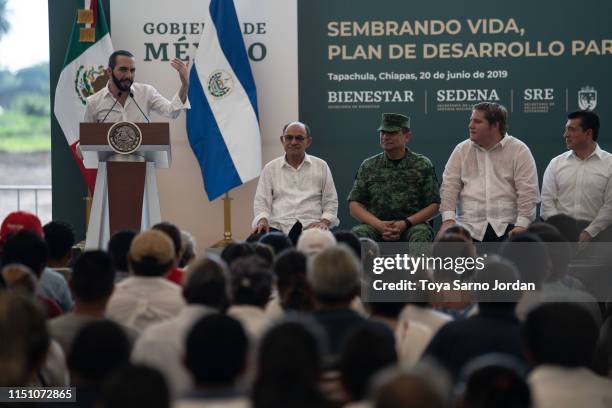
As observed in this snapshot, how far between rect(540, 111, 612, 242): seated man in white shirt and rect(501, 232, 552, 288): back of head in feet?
7.28

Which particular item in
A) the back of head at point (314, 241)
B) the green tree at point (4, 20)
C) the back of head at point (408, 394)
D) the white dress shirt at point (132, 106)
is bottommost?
the back of head at point (408, 394)

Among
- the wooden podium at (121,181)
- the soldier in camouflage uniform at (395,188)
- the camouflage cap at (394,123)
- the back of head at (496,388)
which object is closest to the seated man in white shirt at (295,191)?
the soldier in camouflage uniform at (395,188)

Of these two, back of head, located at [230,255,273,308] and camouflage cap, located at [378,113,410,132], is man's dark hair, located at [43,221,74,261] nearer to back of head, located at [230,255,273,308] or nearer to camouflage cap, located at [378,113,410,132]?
back of head, located at [230,255,273,308]

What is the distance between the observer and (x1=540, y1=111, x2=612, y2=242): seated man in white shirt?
18.9 feet

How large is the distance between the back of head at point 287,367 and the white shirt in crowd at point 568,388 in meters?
0.58

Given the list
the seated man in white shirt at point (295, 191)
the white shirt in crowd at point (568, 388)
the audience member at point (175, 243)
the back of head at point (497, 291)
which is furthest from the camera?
the seated man in white shirt at point (295, 191)

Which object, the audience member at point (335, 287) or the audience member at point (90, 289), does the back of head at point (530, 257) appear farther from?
the audience member at point (90, 289)

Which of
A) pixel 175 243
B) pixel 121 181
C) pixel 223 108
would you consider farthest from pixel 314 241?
pixel 223 108

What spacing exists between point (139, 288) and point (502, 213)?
3.10 m

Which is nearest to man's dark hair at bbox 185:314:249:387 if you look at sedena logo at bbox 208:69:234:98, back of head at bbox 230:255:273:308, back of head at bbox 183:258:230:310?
back of head at bbox 183:258:230:310

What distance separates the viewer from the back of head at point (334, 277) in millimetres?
2844

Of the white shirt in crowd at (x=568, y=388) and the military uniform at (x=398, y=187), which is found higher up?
the military uniform at (x=398, y=187)

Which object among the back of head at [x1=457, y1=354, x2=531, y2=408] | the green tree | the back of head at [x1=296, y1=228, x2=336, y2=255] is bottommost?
the back of head at [x1=457, y1=354, x2=531, y2=408]

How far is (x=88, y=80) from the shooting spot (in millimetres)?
7023
